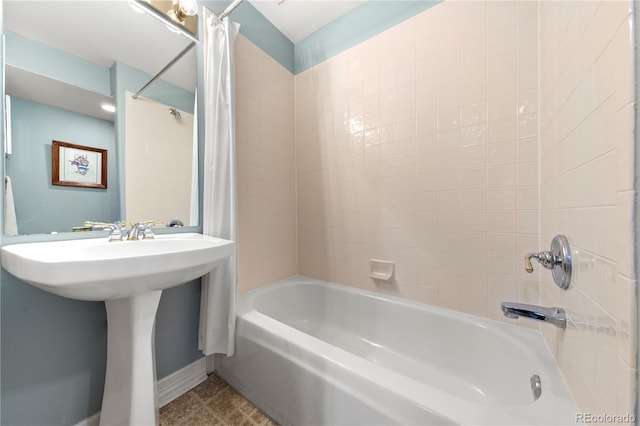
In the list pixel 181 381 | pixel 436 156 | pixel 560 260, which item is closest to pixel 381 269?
pixel 436 156

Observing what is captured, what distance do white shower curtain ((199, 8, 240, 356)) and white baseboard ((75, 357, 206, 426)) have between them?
0.50 feet

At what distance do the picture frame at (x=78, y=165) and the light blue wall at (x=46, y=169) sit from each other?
15mm

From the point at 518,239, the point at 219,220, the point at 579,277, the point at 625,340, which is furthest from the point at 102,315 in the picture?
the point at 518,239

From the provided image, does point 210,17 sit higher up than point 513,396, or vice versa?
point 210,17

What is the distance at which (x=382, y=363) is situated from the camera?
131 cm

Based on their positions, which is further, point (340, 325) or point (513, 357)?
point (340, 325)

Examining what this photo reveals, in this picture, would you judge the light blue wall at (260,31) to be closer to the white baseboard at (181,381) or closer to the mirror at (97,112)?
the mirror at (97,112)

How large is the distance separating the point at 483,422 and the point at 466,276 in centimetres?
77

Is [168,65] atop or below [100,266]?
atop

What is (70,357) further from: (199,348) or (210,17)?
(210,17)

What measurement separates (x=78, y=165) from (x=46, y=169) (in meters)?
0.09

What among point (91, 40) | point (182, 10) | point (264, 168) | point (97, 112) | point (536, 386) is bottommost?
point (536, 386)

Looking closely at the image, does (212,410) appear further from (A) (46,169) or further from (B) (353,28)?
(B) (353,28)

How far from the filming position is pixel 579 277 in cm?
62
